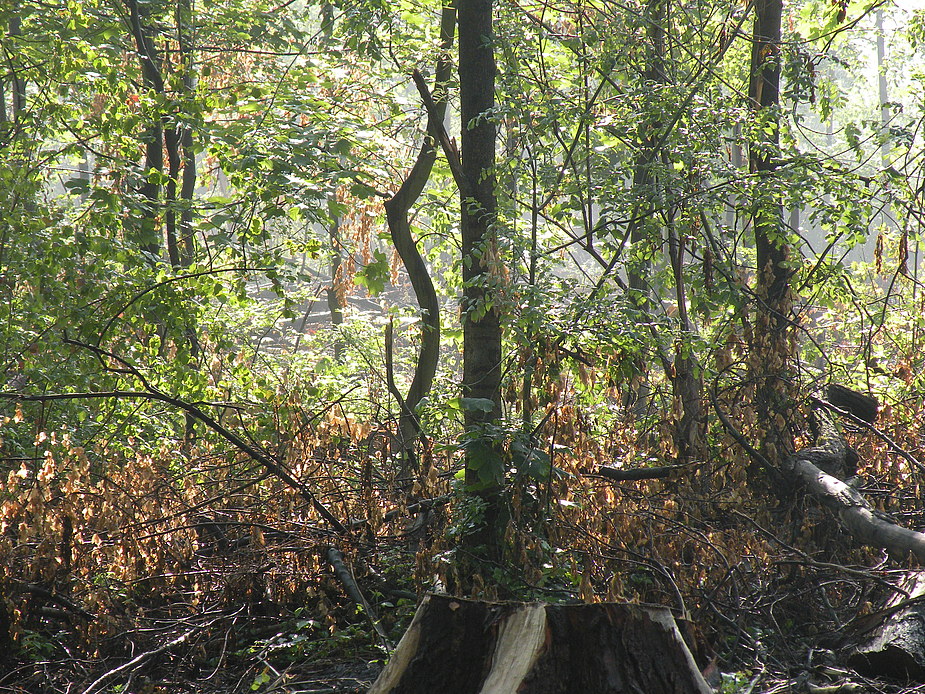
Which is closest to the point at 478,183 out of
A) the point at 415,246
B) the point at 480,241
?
the point at 480,241

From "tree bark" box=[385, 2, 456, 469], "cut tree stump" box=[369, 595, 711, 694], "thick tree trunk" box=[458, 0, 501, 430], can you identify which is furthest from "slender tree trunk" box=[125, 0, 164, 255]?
"cut tree stump" box=[369, 595, 711, 694]

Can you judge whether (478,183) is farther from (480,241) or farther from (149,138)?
(149,138)

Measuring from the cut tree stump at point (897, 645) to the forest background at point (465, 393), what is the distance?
21 centimetres

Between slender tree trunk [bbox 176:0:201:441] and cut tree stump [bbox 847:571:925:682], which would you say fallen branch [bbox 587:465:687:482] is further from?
slender tree trunk [bbox 176:0:201:441]

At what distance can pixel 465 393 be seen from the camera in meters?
5.31

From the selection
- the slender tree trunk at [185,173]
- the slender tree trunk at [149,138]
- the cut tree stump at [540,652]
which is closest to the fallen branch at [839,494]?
the cut tree stump at [540,652]

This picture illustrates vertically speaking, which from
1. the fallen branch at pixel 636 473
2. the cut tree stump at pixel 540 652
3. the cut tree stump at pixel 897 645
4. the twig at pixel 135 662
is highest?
the fallen branch at pixel 636 473

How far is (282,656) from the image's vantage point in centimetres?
432

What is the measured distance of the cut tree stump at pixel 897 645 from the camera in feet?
12.2

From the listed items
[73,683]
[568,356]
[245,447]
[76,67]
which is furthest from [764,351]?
[76,67]

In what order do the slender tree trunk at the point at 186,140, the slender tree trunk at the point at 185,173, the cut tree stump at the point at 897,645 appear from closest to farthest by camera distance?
the cut tree stump at the point at 897,645 < the slender tree trunk at the point at 185,173 < the slender tree trunk at the point at 186,140

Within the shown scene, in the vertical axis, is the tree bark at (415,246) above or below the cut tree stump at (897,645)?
above

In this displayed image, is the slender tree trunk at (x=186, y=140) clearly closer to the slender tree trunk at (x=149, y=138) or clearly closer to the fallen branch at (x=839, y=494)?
the slender tree trunk at (x=149, y=138)

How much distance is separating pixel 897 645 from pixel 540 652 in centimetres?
228
